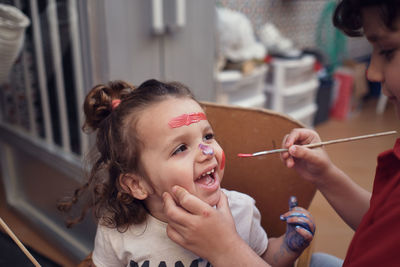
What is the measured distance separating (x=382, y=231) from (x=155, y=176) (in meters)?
0.44

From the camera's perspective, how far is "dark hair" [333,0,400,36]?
23.3 inches

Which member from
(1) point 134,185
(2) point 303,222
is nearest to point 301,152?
(2) point 303,222

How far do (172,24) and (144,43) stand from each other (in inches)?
5.9

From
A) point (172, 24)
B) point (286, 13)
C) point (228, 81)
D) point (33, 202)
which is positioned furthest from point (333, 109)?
point (33, 202)

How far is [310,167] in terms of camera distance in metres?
0.91

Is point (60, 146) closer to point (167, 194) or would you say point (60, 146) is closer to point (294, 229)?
point (167, 194)

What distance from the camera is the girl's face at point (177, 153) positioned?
0.79m

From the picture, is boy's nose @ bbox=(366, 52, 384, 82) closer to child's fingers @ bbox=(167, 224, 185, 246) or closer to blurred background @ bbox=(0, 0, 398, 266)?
child's fingers @ bbox=(167, 224, 185, 246)

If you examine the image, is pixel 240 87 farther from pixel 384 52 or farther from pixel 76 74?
pixel 384 52

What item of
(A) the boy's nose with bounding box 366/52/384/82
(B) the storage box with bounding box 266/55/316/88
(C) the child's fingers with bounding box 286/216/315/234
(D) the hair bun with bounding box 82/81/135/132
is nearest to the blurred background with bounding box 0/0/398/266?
(B) the storage box with bounding box 266/55/316/88

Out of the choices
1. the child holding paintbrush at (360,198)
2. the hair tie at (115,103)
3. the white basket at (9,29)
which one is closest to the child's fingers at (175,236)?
the child holding paintbrush at (360,198)

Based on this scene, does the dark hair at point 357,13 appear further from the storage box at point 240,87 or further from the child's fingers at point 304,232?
the storage box at point 240,87

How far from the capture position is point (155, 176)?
817 millimetres

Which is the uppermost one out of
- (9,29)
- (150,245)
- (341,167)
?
(9,29)
